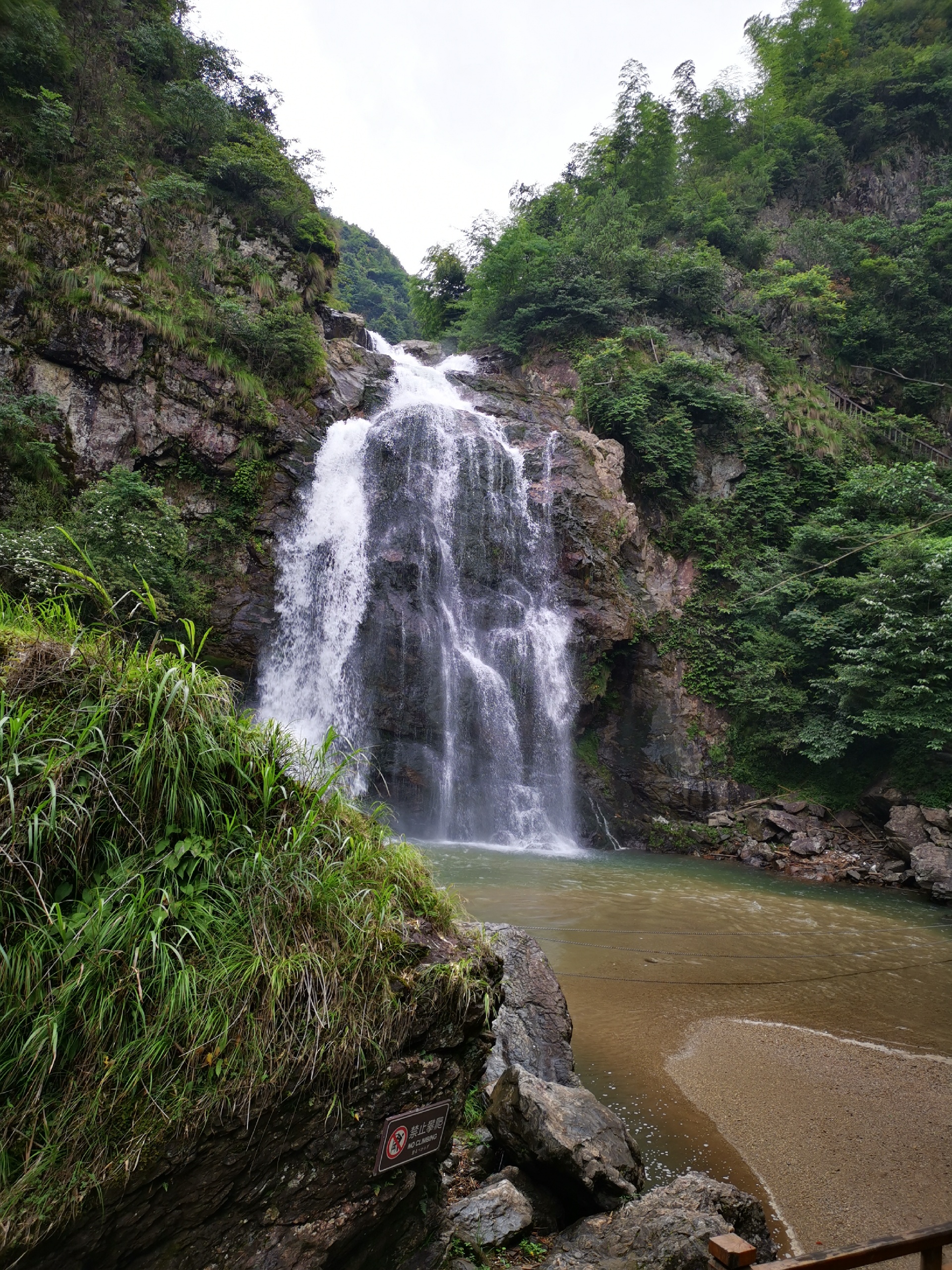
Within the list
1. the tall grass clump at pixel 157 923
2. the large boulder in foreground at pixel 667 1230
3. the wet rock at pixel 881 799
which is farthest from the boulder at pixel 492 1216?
the wet rock at pixel 881 799

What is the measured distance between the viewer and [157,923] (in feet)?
6.75

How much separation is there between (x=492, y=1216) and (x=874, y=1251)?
165 centimetres

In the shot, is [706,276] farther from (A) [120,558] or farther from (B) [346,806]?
(B) [346,806]

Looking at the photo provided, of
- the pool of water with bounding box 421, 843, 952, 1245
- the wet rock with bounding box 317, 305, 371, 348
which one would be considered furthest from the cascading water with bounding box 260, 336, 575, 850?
the wet rock with bounding box 317, 305, 371, 348

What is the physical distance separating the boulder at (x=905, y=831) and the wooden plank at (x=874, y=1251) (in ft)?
36.1

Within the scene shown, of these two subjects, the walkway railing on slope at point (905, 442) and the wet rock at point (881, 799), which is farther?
the walkway railing on slope at point (905, 442)

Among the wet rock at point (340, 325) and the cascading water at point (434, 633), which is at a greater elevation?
the wet rock at point (340, 325)

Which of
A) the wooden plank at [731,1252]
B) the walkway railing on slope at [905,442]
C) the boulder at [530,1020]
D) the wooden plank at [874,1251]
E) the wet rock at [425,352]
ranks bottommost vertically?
the boulder at [530,1020]

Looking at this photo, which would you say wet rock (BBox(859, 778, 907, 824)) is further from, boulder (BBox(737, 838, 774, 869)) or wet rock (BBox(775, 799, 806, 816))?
boulder (BBox(737, 838, 774, 869))

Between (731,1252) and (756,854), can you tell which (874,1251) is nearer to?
(731,1252)

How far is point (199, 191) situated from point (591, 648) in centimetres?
1417

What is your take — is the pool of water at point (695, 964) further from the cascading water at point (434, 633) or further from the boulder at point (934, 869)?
the cascading water at point (434, 633)

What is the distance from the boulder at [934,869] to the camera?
958cm

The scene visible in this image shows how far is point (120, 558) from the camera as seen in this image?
10305mm
